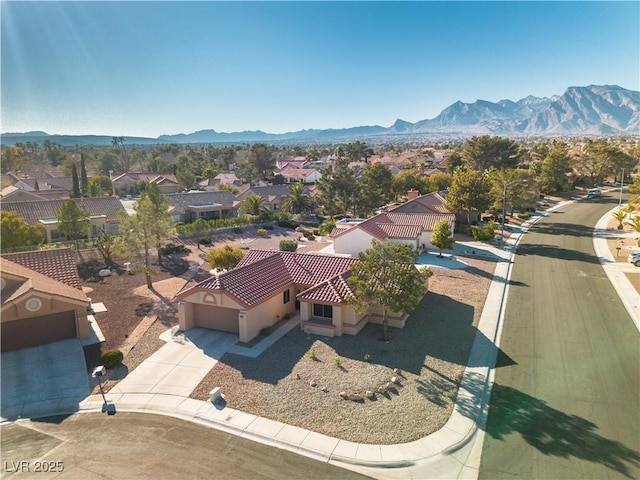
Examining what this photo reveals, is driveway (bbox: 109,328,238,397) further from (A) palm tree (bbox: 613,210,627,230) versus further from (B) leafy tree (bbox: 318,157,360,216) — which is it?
(A) palm tree (bbox: 613,210,627,230)

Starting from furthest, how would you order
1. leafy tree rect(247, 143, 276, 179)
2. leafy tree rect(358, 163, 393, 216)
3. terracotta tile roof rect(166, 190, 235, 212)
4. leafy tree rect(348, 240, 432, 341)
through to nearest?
1. leafy tree rect(247, 143, 276, 179)
2. terracotta tile roof rect(166, 190, 235, 212)
3. leafy tree rect(358, 163, 393, 216)
4. leafy tree rect(348, 240, 432, 341)

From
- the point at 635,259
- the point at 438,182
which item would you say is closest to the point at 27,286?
the point at 635,259

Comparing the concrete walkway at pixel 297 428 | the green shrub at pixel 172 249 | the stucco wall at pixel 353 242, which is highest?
the stucco wall at pixel 353 242

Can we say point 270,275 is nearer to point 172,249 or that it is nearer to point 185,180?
point 172,249

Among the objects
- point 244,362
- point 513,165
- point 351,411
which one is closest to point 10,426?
point 244,362

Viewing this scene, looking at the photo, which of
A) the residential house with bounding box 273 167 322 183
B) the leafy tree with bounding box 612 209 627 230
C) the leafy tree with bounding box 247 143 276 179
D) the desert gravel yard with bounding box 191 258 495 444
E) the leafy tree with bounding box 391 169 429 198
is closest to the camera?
the desert gravel yard with bounding box 191 258 495 444

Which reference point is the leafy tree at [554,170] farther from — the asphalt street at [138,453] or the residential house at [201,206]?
the asphalt street at [138,453]

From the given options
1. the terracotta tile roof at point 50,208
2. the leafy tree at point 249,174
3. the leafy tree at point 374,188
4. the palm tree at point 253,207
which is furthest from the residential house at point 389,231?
the leafy tree at point 249,174

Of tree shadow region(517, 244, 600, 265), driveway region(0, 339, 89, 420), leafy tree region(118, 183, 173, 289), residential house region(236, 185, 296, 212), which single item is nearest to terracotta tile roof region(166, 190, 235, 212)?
residential house region(236, 185, 296, 212)
